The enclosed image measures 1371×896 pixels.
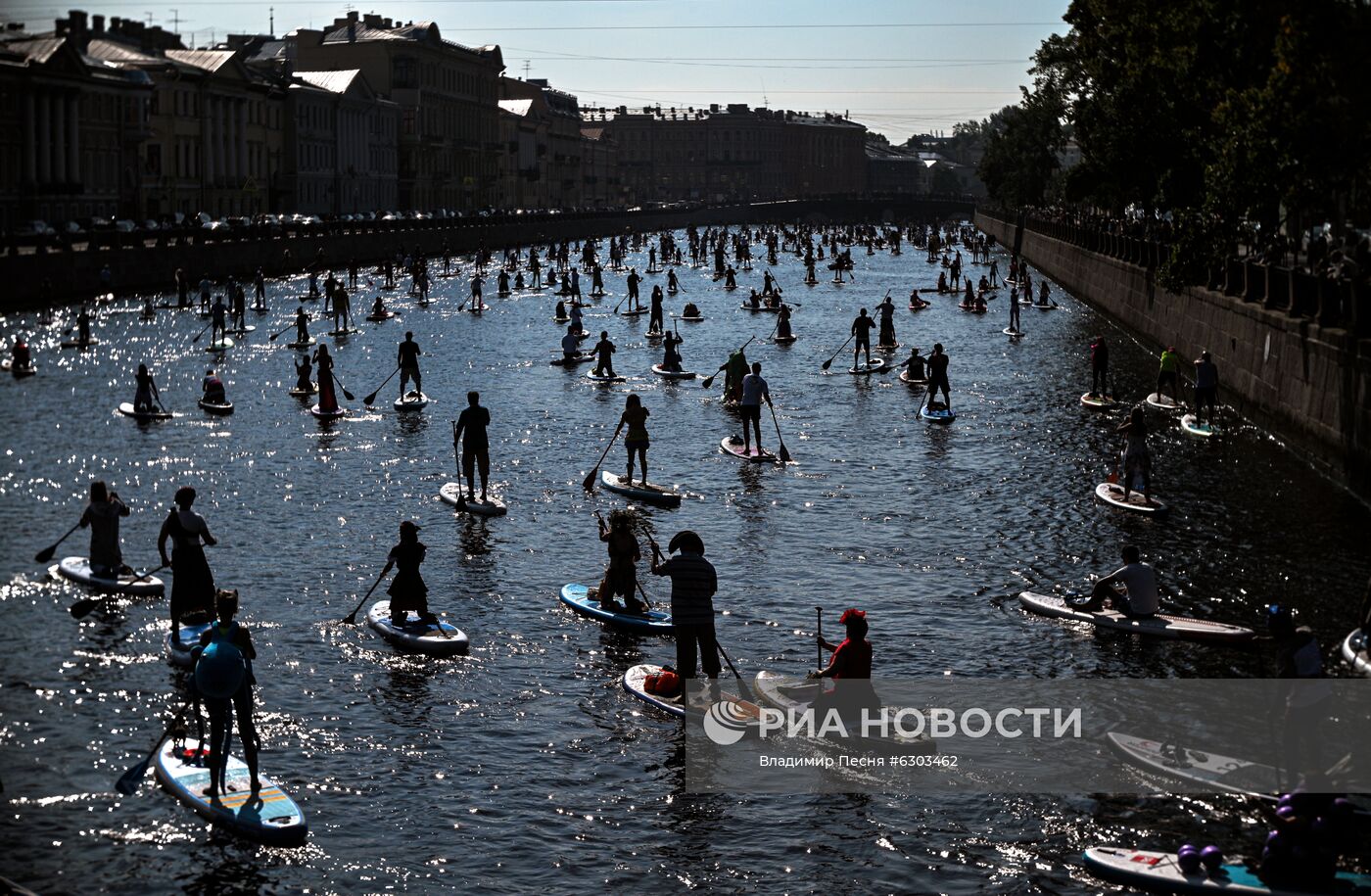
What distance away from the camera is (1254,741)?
1711 centimetres

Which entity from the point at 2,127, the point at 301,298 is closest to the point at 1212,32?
the point at 301,298

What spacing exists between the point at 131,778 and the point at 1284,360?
2855 centimetres

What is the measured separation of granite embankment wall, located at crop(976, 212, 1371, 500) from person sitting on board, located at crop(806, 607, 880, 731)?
16.4 meters

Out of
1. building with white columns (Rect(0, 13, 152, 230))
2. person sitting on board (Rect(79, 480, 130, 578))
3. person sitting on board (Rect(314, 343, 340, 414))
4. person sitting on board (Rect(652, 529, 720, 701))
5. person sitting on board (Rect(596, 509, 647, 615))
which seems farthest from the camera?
building with white columns (Rect(0, 13, 152, 230))

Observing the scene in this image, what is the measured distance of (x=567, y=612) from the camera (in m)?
22.0

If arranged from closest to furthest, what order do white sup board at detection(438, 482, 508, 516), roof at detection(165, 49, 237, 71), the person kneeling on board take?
the person kneeling on board → white sup board at detection(438, 482, 508, 516) → roof at detection(165, 49, 237, 71)

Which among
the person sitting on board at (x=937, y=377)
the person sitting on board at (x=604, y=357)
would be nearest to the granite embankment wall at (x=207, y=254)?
the person sitting on board at (x=604, y=357)

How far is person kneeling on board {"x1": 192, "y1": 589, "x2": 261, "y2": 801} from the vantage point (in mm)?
14547

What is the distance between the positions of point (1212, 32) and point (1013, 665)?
2835 centimetres

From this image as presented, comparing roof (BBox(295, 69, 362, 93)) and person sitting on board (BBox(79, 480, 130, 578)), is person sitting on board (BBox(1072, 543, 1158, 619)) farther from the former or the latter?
roof (BBox(295, 69, 362, 93))

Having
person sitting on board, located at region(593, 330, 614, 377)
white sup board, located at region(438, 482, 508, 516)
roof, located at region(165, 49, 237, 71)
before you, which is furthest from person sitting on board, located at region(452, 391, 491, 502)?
roof, located at region(165, 49, 237, 71)

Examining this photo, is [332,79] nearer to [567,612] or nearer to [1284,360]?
[1284,360]

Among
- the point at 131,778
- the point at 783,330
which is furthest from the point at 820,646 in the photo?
the point at 783,330

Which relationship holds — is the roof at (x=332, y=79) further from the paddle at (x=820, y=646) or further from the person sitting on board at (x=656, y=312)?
the paddle at (x=820, y=646)
